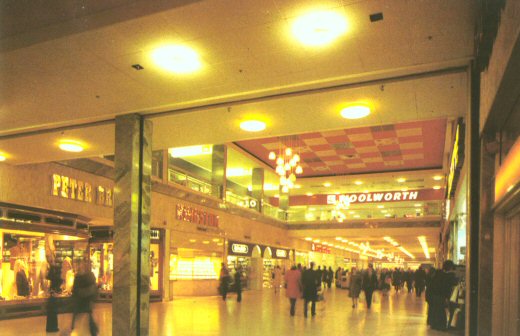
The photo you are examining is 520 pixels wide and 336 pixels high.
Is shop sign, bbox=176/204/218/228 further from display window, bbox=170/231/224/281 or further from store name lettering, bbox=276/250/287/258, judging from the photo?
store name lettering, bbox=276/250/287/258

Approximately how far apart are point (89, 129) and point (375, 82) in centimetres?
527

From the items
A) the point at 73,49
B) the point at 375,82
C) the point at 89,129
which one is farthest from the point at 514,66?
the point at 89,129

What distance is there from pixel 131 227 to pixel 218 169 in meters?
11.1

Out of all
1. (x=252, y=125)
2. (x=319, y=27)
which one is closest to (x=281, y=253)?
(x=252, y=125)

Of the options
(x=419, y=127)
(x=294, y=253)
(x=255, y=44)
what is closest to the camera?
(x=255, y=44)

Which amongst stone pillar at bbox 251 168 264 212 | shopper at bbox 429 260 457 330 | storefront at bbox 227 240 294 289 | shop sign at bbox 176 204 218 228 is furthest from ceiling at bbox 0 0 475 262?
stone pillar at bbox 251 168 264 212

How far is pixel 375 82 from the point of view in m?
6.64

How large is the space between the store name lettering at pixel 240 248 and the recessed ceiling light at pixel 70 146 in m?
11.2

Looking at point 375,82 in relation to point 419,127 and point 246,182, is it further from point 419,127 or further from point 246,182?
point 246,182

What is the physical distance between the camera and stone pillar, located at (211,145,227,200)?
62.1ft

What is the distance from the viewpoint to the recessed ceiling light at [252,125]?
27.1 feet

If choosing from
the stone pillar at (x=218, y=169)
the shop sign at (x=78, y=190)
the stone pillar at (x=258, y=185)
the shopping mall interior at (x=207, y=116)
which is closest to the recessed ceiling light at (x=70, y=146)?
the shopping mall interior at (x=207, y=116)

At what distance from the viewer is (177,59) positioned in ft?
18.7

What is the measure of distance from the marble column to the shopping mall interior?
0.03 m
